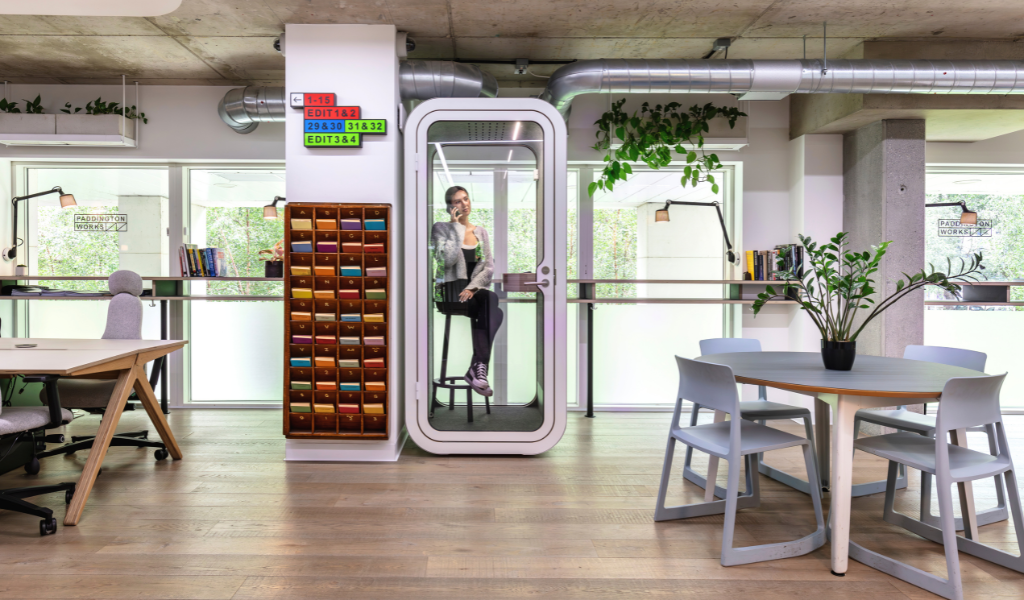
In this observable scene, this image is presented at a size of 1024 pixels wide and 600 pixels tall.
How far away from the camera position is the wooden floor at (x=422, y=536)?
2297 mm

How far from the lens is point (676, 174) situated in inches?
219

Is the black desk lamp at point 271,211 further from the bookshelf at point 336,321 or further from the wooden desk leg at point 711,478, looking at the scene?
the wooden desk leg at point 711,478

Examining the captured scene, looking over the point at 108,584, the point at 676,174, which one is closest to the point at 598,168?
the point at 676,174

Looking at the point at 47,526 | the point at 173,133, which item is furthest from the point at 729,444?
the point at 173,133

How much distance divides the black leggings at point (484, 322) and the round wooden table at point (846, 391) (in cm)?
165

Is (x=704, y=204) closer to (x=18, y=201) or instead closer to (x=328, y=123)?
(x=328, y=123)

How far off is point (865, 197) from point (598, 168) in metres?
2.29

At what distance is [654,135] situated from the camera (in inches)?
195

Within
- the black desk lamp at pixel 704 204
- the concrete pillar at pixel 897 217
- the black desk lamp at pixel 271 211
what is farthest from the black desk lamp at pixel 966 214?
the black desk lamp at pixel 271 211

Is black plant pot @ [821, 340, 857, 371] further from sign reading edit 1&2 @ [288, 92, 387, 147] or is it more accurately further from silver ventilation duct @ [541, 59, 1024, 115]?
sign reading edit 1&2 @ [288, 92, 387, 147]

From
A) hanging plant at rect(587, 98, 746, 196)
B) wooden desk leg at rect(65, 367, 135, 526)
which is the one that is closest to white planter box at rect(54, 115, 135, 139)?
wooden desk leg at rect(65, 367, 135, 526)

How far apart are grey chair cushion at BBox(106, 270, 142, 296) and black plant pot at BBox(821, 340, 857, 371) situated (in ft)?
14.5

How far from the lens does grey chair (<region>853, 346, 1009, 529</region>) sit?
2814mm

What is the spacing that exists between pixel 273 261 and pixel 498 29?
9.46 ft
